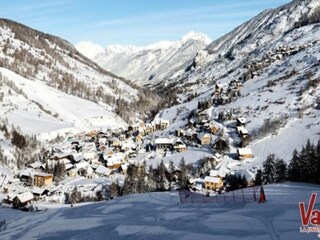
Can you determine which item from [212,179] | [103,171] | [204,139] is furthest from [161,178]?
[204,139]

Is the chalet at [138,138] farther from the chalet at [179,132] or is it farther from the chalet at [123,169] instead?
the chalet at [123,169]

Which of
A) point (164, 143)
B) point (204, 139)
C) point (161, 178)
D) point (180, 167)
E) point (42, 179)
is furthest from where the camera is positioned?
point (164, 143)

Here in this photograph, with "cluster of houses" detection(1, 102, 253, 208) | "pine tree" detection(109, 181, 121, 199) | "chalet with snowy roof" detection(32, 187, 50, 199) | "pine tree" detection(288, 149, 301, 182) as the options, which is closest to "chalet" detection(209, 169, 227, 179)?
"cluster of houses" detection(1, 102, 253, 208)

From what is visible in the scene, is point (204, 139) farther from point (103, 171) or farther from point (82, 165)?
point (82, 165)

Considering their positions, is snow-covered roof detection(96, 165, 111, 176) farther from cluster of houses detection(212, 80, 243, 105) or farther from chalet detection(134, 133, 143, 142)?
cluster of houses detection(212, 80, 243, 105)

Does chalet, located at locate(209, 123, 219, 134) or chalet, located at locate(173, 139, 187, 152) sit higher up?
chalet, located at locate(209, 123, 219, 134)

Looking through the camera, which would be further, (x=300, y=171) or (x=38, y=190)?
(x=38, y=190)

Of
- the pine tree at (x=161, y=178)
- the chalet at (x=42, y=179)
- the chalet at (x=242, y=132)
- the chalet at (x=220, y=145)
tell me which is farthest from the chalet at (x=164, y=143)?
the chalet at (x=42, y=179)
